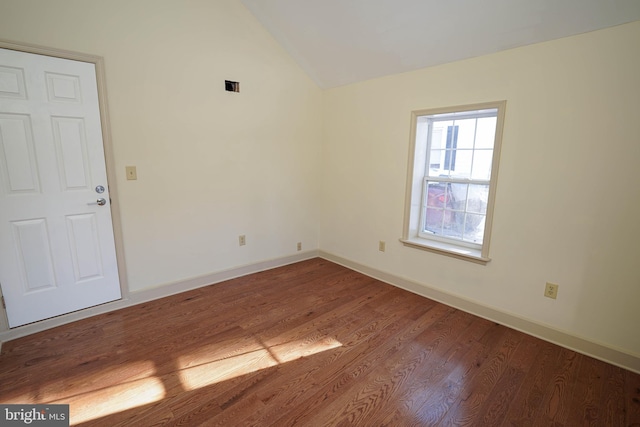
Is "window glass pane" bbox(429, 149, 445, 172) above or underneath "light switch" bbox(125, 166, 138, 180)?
above

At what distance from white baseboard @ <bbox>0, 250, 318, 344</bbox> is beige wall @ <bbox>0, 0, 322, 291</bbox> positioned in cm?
8

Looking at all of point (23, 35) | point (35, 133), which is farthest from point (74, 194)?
point (23, 35)

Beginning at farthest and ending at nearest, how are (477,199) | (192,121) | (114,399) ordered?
(192,121) < (477,199) < (114,399)

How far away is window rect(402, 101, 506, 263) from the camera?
8.11ft

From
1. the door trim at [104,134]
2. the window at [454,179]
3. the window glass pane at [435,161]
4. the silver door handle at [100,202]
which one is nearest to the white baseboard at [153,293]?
the door trim at [104,134]

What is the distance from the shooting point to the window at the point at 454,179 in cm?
247

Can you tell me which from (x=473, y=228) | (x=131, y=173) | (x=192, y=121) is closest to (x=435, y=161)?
(x=473, y=228)

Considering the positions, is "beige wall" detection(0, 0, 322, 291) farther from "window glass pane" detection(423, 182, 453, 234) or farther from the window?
"window glass pane" detection(423, 182, 453, 234)

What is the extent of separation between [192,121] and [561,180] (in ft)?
9.95

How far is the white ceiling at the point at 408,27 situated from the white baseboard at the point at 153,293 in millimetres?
2313

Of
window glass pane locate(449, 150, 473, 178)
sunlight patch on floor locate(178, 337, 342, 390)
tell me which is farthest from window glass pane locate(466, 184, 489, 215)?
sunlight patch on floor locate(178, 337, 342, 390)

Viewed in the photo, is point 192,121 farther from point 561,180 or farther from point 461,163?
point 561,180

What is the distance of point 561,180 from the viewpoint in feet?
6.76

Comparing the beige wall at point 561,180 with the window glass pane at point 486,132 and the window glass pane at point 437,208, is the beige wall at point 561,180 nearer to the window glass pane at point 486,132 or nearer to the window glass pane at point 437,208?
the window glass pane at point 486,132
